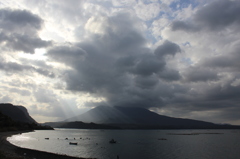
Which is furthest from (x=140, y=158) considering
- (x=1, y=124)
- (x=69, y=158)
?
(x=1, y=124)

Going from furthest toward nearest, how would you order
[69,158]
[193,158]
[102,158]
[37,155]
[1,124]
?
1. [1,124]
2. [193,158]
3. [102,158]
4. [37,155]
5. [69,158]

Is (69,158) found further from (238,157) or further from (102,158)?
(238,157)

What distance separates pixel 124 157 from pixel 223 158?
38.5 metres

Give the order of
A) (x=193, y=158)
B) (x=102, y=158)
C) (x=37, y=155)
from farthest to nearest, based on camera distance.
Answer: (x=193, y=158) → (x=102, y=158) → (x=37, y=155)

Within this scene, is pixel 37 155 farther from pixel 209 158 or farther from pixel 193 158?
pixel 209 158

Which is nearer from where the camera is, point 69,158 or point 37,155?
point 69,158

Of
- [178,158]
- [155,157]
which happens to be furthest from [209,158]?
[155,157]

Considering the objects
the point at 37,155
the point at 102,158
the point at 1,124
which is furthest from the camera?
the point at 1,124

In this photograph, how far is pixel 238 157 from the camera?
73.2m

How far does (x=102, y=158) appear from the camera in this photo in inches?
2596

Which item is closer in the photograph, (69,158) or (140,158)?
(69,158)

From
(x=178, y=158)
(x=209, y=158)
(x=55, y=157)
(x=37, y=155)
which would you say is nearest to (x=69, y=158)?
(x=55, y=157)

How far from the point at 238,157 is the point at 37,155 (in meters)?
75.1

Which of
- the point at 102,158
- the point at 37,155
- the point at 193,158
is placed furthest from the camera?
the point at 193,158
